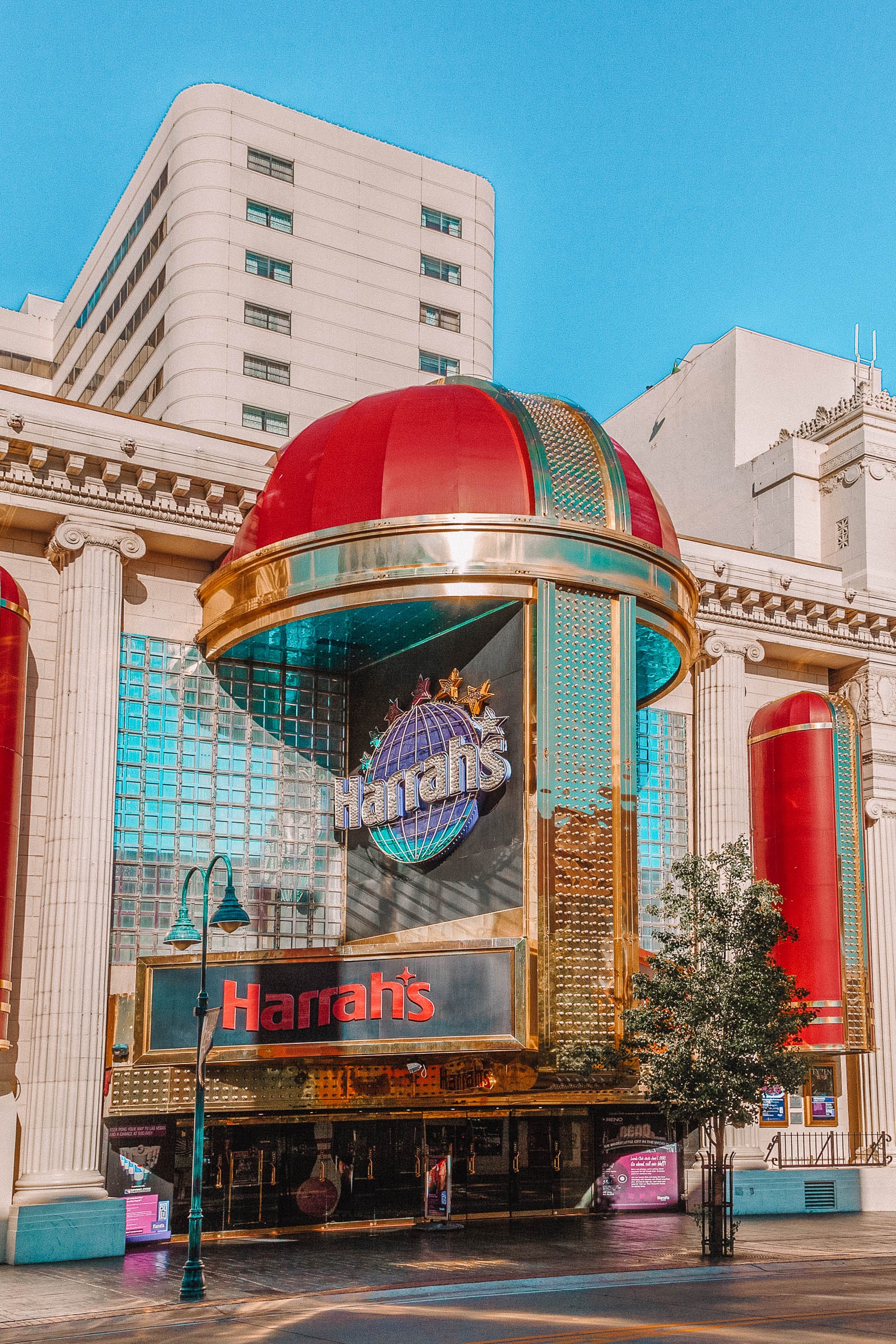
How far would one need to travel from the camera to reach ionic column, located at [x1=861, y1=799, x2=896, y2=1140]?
120 ft

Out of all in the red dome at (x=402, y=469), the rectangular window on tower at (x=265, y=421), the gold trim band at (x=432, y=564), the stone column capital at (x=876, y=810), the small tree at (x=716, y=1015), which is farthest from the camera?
the rectangular window on tower at (x=265, y=421)

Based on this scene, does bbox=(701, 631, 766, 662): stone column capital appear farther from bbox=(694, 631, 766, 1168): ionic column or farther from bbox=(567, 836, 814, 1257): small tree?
bbox=(567, 836, 814, 1257): small tree

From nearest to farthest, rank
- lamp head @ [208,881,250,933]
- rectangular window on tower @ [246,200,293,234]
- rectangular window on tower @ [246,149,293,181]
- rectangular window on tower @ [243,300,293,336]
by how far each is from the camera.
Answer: lamp head @ [208,881,250,933], rectangular window on tower @ [243,300,293,336], rectangular window on tower @ [246,200,293,234], rectangular window on tower @ [246,149,293,181]

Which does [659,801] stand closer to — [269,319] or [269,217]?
[269,319]

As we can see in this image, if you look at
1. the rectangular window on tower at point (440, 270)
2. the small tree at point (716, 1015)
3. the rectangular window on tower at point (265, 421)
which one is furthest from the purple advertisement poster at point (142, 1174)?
the rectangular window on tower at point (440, 270)

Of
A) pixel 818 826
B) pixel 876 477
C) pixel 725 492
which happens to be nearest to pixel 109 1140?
pixel 818 826

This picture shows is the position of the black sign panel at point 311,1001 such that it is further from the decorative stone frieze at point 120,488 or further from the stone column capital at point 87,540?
the decorative stone frieze at point 120,488

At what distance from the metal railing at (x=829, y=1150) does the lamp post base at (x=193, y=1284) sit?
1796 centimetres

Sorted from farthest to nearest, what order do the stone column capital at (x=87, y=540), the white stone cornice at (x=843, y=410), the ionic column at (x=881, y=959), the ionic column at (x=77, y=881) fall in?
the white stone cornice at (x=843, y=410) < the ionic column at (x=881, y=959) < the stone column capital at (x=87, y=540) < the ionic column at (x=77, y=881)

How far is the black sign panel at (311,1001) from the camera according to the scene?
86.8 feet

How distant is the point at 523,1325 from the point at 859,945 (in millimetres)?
20183

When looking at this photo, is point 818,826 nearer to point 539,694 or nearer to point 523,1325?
point 539,694

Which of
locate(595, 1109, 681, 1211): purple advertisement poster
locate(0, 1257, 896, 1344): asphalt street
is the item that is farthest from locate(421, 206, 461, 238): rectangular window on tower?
locate(0, 1257, 896, 1344): asphalt street

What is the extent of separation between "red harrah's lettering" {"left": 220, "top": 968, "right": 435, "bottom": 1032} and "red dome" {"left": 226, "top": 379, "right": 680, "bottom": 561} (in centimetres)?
865
